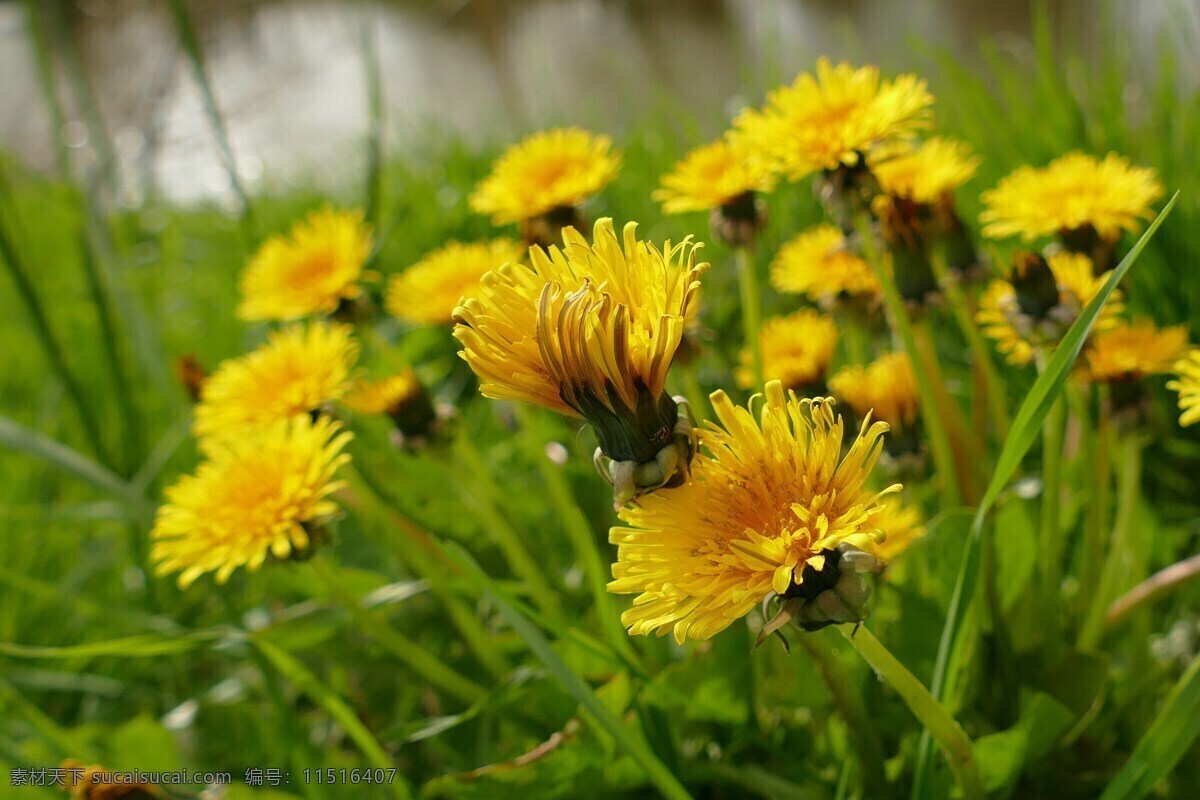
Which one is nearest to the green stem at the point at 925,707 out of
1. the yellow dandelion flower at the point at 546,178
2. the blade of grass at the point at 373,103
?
the yellow dandelion flower at the point at 546,178

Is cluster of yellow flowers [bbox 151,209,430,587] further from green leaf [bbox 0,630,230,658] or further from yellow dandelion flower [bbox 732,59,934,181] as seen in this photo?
yellow dandelion flower [bbox 732,59,934,181]

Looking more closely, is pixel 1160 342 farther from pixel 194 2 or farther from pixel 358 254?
pixel 194 2

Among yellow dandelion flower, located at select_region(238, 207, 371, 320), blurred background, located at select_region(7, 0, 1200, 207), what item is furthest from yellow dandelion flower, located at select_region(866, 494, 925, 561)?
blurred background, located at select_region(7, 0, 1200, 207)

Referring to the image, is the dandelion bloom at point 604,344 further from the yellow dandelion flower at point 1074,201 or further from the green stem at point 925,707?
the yellow dandelion flower at point 1074,201

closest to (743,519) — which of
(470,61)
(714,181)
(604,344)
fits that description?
(604,344)

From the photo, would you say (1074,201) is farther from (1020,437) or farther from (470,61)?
(470,61)

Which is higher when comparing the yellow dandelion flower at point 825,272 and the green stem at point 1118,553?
the yellow dandelion flower at point 825,272
